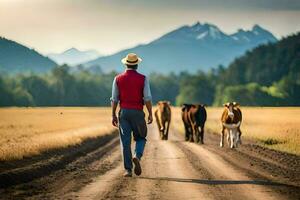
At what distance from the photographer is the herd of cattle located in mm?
28031

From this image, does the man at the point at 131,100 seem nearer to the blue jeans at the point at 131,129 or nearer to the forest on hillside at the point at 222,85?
the blue jeans at the point at 131,129

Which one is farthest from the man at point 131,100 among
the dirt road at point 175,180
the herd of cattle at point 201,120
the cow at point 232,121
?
the cow at point 232,121

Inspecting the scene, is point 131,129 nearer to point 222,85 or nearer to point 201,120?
point 201,120

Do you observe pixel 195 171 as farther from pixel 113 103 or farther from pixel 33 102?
pixel 33 102

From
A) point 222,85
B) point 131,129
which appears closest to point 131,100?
point 131,129

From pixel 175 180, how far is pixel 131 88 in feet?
6.98

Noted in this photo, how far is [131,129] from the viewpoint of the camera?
15.1 metres

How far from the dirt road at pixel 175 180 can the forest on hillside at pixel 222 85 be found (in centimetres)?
13179

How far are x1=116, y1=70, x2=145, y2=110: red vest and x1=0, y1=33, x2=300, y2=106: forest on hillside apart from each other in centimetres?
13548

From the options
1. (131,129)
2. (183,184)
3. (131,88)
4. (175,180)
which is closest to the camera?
(183,184)

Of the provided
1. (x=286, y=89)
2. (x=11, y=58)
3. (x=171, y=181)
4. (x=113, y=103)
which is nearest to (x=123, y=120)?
(x=113, y=103)

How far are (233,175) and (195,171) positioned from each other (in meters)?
1.25

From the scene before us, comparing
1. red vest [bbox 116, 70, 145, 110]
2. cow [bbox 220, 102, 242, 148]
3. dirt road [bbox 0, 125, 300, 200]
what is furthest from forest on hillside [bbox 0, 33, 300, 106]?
red vest [bbox 116, 70, 145, 110]

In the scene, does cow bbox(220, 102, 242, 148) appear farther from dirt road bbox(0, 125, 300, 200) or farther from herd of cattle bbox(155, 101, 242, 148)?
dirt road bbox(0, 125, 300, 200)
